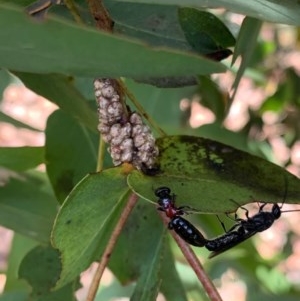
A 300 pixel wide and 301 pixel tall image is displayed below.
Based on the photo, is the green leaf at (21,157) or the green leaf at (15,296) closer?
the green leaf at (21,157)

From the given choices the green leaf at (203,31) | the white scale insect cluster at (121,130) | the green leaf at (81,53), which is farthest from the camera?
the green leaf at (203,31)

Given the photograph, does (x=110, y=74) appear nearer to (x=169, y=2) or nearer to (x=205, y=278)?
(x=169, y=2)

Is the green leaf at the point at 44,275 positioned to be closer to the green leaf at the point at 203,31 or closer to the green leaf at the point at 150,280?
the green leaf at the point at 150,280

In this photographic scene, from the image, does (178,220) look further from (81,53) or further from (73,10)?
(81,53)

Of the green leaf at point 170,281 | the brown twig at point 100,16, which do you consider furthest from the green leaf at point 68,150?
the brown twig at point 100,16

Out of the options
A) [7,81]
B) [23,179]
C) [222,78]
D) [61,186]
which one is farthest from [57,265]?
[222,78]

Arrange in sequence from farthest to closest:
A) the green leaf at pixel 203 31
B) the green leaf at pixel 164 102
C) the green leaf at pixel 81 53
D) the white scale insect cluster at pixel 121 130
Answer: the green leaf at pixel 164 102, the green leaf at pixel 203 31, the white scale insect cluster at pixel 121 130, the green leaf at pixel 81 53

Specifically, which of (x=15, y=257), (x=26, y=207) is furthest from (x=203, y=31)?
(x=15, y=257)
